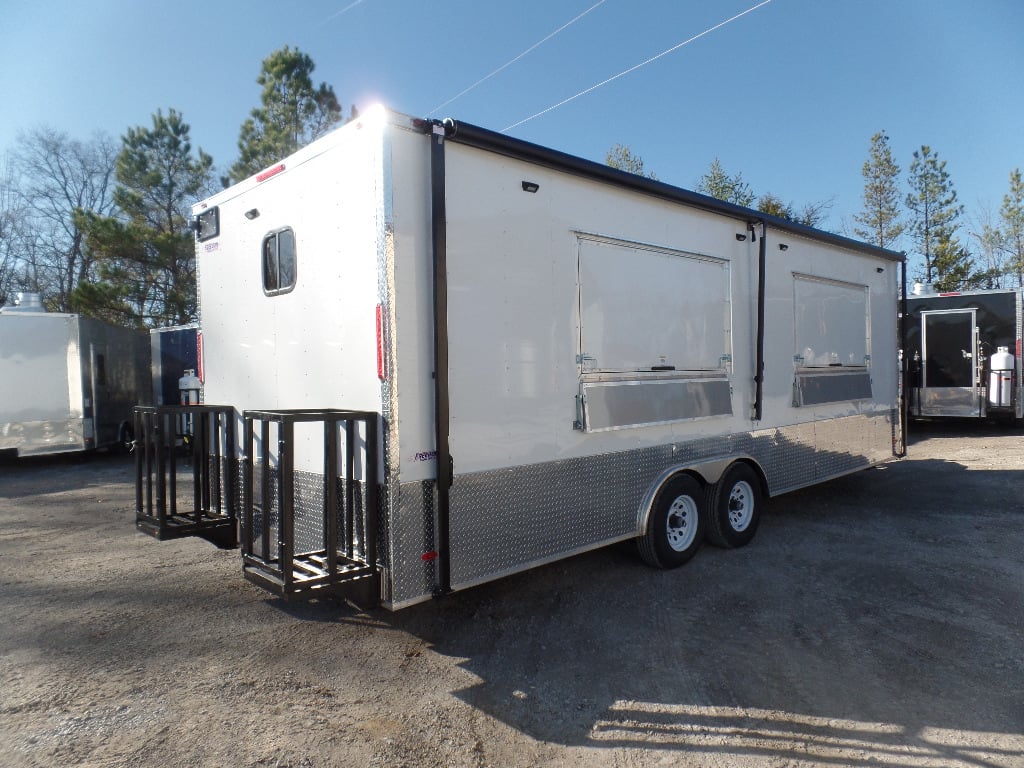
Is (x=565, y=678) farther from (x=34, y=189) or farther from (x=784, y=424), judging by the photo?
(x=34, y=189)

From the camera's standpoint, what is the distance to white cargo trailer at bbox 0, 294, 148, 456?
10.1 meters

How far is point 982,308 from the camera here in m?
12.4

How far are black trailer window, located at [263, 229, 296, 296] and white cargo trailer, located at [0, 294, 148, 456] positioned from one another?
832cm

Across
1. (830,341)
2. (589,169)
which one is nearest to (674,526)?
(589,169)

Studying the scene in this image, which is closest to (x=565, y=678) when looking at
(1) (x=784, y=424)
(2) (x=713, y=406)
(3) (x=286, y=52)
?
(2) (x=713, y=406)

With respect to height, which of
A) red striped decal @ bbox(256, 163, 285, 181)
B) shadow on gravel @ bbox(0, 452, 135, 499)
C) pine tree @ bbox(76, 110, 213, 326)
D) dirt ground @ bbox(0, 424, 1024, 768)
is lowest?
dirt ground @ bbox(0, 424, 1024, 768)

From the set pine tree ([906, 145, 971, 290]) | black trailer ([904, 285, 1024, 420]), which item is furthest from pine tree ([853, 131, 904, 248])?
black trailer ([904, 285, 1024, 420])

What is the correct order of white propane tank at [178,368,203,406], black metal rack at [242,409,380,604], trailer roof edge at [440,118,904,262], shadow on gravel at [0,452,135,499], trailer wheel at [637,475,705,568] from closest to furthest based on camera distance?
1. black metal rack at [242,409,380,604]
2. trailer roof edge at [440,118,904,262]
3. trailer wheel at [637,475,705,568]
4. shadow on gravel at [0,452,135,499]
5. white propane tank at [178,368,203,406]

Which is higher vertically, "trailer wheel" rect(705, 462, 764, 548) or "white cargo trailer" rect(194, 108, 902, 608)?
"white cargo trailer" rect(194, 108, 902, 608)

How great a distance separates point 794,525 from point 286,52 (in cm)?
1922

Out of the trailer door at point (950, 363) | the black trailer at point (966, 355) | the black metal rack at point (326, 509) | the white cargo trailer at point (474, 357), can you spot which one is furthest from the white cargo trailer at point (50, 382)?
the trailer door at point (950, 363)

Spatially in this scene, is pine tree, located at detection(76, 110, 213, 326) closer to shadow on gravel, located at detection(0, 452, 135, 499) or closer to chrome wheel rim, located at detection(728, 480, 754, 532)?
shadow on gravel, located at detection(0, 452, 135, 499)

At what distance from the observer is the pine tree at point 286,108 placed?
19.1 m

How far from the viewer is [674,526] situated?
197 inches
